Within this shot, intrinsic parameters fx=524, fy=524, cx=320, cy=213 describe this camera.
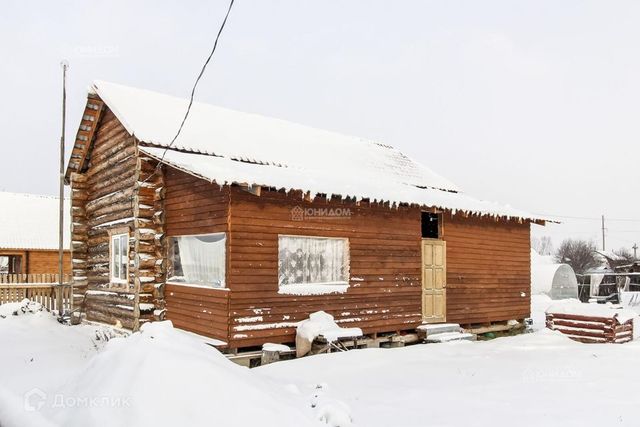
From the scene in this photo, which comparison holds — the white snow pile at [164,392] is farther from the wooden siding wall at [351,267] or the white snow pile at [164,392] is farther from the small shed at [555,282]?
the small shed at [555,282]

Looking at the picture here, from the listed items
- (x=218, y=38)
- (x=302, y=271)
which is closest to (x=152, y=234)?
(x=302, y=271)

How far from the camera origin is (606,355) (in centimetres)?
1101

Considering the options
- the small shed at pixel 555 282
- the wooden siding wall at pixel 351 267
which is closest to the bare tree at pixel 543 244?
the small shed at pixel 555 282

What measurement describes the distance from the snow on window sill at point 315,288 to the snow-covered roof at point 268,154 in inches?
83.5

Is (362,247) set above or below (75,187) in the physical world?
below

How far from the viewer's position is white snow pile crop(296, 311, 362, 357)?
10.6m

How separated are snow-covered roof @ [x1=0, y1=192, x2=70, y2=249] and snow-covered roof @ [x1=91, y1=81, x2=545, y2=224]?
47.8 feet

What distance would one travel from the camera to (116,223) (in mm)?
13688

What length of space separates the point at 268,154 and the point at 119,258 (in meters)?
4.76

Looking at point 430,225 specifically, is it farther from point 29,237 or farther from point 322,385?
point 29,237

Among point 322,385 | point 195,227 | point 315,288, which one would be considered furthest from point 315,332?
point 322,385

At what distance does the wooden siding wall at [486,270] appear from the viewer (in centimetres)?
1452

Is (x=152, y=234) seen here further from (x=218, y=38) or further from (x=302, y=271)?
(x=218, y=38)

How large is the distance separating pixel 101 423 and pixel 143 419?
32 cm
